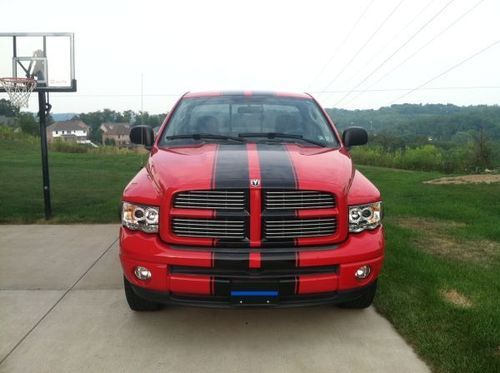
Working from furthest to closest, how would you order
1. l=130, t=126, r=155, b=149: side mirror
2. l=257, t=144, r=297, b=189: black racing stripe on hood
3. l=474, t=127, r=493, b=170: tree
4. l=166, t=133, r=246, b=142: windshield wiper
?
l=474, t=127, r=493, b=170: tree, l=130, t=126, r=155, b=149: side mirror, l=166, t=133, r=246, b=142: windshield wiper, l=257, t=144, r=297, b=189: black racing stripe on hood

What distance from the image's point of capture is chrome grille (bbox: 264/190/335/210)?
332 cm

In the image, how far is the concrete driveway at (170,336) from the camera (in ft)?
10.6

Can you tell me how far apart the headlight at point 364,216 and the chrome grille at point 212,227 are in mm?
759

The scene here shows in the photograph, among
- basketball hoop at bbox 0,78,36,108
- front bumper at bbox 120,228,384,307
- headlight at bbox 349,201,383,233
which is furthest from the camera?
basketball hoop at bbox 0,78,36,108

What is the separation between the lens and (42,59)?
779 cm

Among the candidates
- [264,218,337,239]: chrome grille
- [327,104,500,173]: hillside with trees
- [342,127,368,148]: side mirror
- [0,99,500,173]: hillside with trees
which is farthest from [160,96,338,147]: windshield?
[327,104,500,173]: hillside with trees

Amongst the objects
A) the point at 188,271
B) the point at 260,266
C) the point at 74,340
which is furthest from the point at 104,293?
the point at 260,266

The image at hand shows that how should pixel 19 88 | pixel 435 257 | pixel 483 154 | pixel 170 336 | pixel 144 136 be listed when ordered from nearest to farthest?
pixel 170 336 < pixel 144 136 < pixel 435 257 < pixel 19 88 < pixel 483 154

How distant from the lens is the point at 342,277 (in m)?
3.31

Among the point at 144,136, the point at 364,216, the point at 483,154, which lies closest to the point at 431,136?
the point at 483,154

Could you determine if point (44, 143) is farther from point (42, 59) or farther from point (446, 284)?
point (446, 284)

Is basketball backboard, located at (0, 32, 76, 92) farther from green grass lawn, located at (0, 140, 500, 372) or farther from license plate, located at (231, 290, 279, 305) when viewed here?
license plate, located at (231, 290, 279, 305)

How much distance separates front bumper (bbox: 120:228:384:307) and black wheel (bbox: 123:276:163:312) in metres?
0.53

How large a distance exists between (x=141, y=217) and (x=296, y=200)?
1.05m
